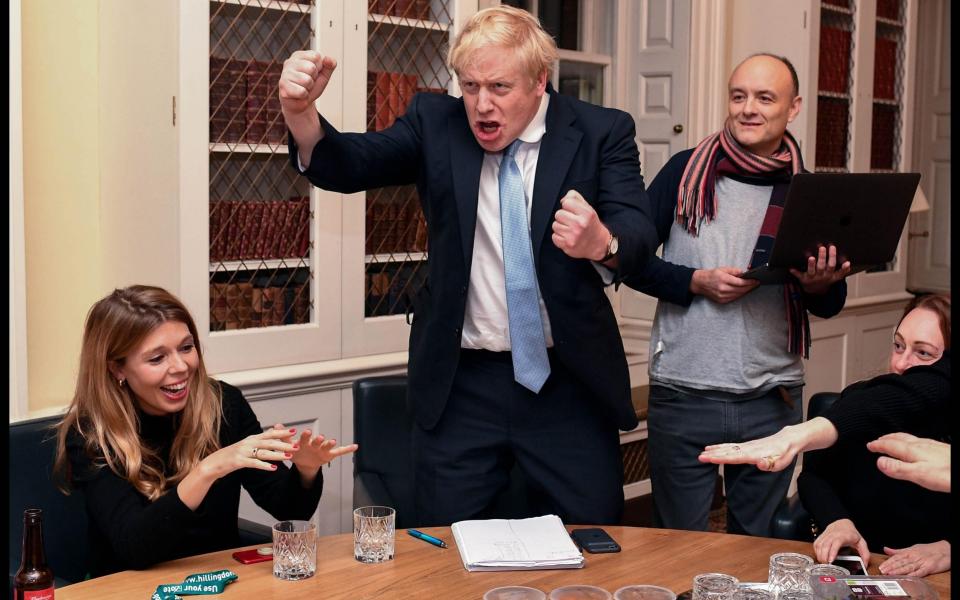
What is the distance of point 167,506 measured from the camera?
6.10ft

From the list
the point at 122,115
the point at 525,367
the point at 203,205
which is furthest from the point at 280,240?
the point at 525,367

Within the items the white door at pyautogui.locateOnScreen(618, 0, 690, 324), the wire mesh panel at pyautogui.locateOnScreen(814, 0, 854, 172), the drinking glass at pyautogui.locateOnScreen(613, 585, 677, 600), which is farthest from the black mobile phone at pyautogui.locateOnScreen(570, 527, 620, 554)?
the wire mesh panel at pyautogui.locateOnScreen(814, 0, 854, 172)

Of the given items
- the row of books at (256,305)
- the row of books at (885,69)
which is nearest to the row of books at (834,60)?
the row of books at (885,69)

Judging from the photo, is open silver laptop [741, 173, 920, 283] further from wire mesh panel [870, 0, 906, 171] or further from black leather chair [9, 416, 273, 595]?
wire mesh panel [870, 0, 906, 171]

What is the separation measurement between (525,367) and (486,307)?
0.48 feet

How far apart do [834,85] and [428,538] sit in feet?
11.1

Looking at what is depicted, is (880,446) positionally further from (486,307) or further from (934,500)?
(486,307)

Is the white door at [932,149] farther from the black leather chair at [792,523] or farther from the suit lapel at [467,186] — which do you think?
the suit lapel at [467,186]

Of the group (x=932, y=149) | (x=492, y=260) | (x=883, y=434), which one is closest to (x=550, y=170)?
(x=492, y=260)

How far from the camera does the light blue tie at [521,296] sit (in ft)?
7.13

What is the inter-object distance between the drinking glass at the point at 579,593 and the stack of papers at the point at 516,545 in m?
0.14

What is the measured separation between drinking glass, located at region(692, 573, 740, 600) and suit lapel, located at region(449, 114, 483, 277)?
0.84 metres

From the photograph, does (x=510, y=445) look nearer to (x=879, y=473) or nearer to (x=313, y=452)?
(x=313, y=452)

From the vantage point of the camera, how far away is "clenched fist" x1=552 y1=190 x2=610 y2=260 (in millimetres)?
1927
